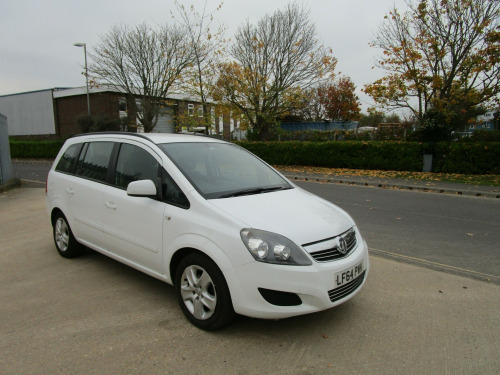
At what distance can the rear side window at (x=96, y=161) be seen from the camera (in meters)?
4.29

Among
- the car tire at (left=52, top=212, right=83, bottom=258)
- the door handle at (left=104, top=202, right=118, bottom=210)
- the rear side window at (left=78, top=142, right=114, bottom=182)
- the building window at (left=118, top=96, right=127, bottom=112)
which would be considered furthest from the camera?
the building window at (left=118, top=96, right=127, bottom=112)

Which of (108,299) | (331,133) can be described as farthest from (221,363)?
(331,133)

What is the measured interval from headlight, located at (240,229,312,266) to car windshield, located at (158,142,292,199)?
66 cm

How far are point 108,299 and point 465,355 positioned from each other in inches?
127

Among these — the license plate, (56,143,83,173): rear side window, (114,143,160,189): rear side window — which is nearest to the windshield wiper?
(114,143,160,189): rear side window

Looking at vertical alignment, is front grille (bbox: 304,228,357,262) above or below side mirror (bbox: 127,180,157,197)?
below

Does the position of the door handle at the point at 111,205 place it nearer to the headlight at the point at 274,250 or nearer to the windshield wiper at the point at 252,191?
the windshield wiper at the point at 252,191

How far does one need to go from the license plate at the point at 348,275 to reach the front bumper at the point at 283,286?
3cm

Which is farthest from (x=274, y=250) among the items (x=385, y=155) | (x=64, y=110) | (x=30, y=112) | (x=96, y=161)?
(x=30, y=112)

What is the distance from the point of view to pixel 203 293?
309 cm

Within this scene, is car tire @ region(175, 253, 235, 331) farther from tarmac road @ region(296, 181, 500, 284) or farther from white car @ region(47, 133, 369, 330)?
tarmac road @ region(296, 181, 500, 284)

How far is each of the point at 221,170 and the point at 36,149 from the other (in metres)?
30.7

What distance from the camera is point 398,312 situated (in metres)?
3.47

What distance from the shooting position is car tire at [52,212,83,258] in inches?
191
